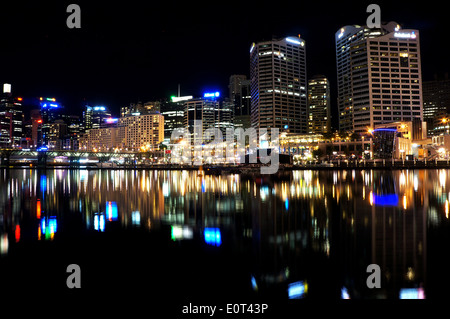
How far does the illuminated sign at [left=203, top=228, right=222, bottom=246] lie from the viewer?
836 cm

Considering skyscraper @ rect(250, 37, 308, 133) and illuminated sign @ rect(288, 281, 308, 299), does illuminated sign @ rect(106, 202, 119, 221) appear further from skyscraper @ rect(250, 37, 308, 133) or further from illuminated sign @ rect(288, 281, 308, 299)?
skyscraper @ rect(250, 37, 308, 133)

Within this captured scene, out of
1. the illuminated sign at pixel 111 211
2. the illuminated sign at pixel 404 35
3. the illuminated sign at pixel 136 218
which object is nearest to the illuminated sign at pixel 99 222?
the illuminated sign at pixel 111 211

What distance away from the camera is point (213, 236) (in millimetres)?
9016

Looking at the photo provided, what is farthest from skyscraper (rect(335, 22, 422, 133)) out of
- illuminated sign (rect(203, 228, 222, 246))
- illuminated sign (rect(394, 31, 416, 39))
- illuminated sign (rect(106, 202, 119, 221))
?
illuminated sign (rect(203, 228, 222, 246))

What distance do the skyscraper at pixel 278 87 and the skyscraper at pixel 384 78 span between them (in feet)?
115

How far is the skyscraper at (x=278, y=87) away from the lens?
527 ft

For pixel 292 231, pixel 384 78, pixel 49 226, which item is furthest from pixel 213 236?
pixel 384 78

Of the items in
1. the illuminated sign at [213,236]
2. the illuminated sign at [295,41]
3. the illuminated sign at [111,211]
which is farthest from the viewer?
the illuminated sign at [295,41]

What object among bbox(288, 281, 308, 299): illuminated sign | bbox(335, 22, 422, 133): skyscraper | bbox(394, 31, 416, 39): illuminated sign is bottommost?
bbox(288, 281, 308, 299): illuminated sign

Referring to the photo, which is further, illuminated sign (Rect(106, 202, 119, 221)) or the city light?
the city light

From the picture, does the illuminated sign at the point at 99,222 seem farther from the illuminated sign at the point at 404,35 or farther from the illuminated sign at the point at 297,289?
the illuminated sign at the point at 404,35

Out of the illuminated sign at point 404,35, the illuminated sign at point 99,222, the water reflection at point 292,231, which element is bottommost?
the water reflection at point 292,231

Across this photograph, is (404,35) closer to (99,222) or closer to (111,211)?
(111,211)

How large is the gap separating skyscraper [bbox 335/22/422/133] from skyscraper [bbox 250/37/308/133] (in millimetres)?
35118
